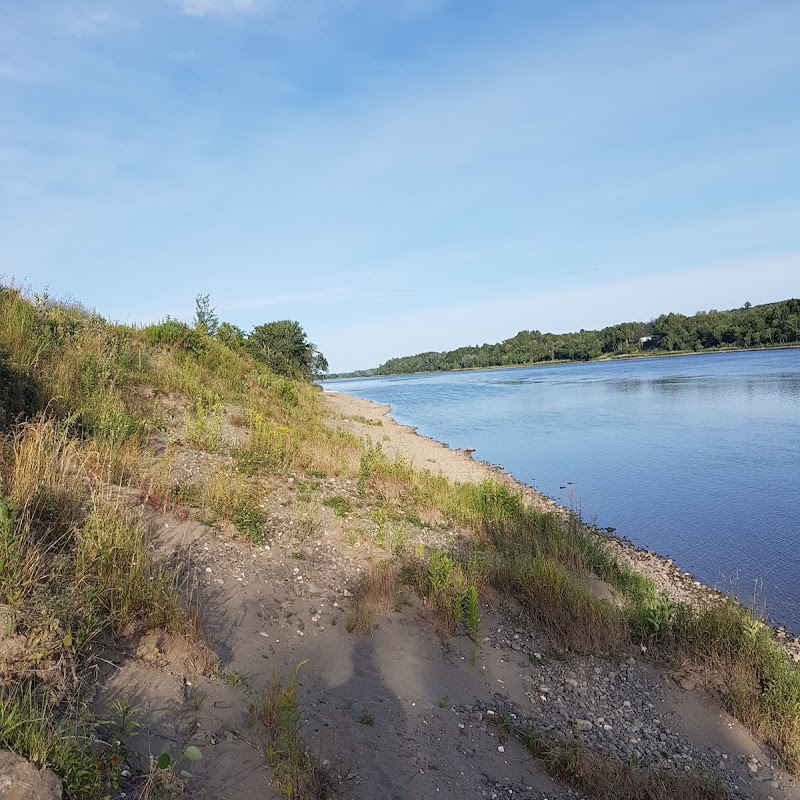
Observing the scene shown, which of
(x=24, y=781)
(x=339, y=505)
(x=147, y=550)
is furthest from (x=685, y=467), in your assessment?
(x=24, y=781)

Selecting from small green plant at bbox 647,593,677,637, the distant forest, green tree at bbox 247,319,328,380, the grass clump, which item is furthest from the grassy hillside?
the distant forest

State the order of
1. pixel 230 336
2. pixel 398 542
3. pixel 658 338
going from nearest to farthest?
pixel 398 542
pixel 230 336
pixel 658 338

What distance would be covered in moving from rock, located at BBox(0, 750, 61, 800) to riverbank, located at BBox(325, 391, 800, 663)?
8027mm

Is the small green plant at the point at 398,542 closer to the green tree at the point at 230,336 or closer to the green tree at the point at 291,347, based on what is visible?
the green tree at the point at 230,336

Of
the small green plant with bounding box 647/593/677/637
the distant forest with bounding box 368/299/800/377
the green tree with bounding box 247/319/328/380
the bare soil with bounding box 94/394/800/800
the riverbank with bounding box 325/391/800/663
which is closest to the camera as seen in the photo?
the bare soil with bounding box 94/394/800/800

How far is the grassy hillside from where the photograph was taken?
3.88 meters

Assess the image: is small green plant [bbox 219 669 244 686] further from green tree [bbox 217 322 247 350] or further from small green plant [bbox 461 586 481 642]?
green tree [bbox 217 322 247 350]

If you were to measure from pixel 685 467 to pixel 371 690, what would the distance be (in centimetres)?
1881

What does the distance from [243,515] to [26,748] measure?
4.89m

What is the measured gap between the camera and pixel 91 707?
3834 mm

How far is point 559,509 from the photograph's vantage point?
15180 mm

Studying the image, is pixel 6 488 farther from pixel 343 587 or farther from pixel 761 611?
pixel 761 611

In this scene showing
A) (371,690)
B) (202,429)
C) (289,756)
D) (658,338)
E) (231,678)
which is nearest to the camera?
(289,756)

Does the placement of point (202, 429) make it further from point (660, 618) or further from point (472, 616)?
point (660, 618)
